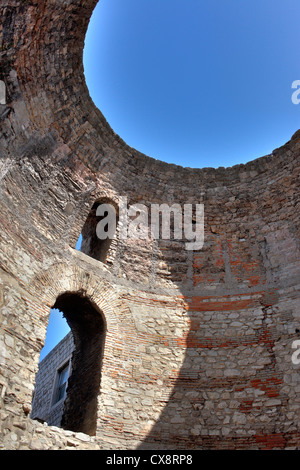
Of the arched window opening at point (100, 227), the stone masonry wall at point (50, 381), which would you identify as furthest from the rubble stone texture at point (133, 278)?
the stone masonry wall at point (50, 381)

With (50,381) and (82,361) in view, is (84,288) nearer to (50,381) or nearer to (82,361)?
(82,361)

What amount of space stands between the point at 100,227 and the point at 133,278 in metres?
1.29

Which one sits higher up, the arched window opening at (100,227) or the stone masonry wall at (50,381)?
the arched window opening at (100,227)

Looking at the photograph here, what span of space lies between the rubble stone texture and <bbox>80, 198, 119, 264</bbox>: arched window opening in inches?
7.9

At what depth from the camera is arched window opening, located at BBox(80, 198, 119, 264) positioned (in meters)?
8.80

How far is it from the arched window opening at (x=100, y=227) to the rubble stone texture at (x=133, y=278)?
20 cm

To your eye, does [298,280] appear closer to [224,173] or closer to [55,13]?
[224,173]

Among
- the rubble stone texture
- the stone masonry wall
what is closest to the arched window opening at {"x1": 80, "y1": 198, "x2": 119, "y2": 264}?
the rubble stone texture

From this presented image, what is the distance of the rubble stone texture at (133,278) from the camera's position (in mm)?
6453

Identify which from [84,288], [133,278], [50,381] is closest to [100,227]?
[133,278]

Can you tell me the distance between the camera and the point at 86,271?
7.84m

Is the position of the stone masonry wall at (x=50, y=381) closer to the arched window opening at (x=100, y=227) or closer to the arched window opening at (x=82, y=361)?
the arched window opening at (x=82, y=361)
